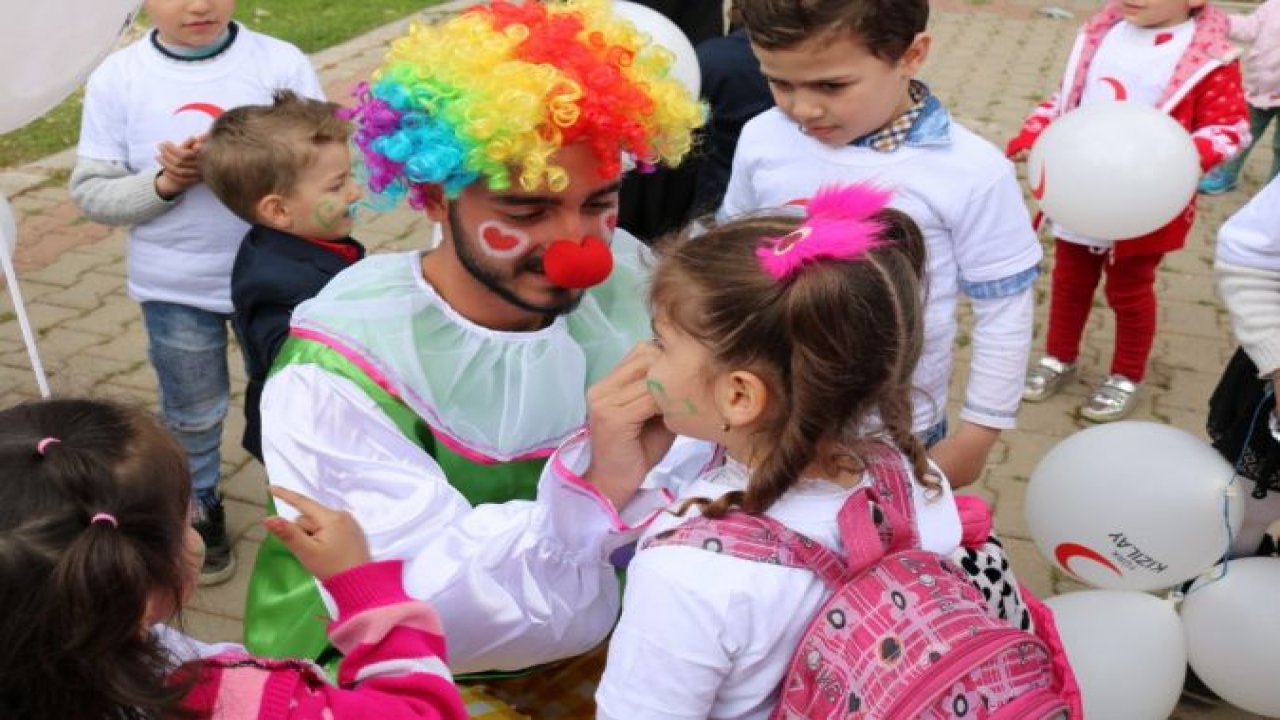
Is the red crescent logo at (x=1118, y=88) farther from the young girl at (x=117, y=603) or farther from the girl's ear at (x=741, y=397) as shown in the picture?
the young girl at (x=117, y=603)

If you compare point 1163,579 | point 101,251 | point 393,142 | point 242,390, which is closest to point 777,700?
point 393,142

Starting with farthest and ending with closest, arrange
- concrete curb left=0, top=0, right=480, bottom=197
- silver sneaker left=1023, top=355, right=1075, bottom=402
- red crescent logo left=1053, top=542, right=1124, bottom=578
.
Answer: concrete curb left=0, top=0, right=480, bottom=197 < silver sneaker left=1023, top=355, right=1075, bottom=402 < red crescent logo left=1053, top=542, right=1124, bottom=578

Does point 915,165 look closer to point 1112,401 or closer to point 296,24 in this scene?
point 1112,401

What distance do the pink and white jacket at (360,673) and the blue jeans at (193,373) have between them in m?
1.76

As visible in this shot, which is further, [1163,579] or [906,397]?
[1163,579]

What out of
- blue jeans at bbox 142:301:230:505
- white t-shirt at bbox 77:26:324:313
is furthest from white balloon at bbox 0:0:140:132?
blue jeans at bbox 142:301:230:505

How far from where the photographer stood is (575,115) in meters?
1.85

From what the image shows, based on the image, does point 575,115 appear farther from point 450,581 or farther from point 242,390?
point 242,390

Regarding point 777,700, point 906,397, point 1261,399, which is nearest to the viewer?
point 777,700

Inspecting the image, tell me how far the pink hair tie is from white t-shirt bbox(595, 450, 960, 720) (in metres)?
0.57

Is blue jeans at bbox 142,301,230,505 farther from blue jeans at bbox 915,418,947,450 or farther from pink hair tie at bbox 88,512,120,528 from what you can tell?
pink hair tie at bbox 88,512,120,528

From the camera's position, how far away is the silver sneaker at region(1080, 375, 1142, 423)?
4375 mm

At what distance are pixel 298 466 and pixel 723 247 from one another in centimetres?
77

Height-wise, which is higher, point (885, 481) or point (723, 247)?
point (723, 247)
